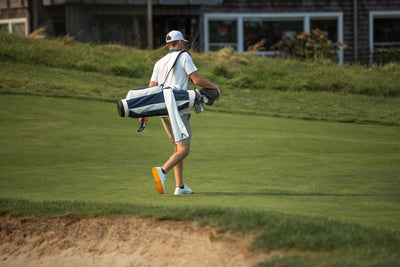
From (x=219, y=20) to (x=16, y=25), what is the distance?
30.3ft

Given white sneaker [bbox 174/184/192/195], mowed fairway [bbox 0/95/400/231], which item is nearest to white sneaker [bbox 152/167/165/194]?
mowed fairway [bbox 0/95/400/231]

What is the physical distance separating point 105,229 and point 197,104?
2149 millimetres

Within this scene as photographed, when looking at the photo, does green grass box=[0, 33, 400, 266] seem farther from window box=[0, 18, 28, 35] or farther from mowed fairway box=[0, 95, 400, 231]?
window box=[0, 18, 28, 35]

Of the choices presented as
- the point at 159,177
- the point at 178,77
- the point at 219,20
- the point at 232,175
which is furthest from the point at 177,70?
the point at 219,20

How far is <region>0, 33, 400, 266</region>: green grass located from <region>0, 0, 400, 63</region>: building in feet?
10.8

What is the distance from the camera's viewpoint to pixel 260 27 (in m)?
28.1

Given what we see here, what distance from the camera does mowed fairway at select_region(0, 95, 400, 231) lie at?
6273 mm

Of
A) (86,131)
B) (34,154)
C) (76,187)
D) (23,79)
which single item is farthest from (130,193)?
(23,79)

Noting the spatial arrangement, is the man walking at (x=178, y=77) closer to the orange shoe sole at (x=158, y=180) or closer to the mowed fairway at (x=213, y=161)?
the orange shoe sole at (x=158, y=180)

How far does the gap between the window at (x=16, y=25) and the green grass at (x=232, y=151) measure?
4215 mm

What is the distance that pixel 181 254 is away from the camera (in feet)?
15.2

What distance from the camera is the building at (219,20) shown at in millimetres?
25859

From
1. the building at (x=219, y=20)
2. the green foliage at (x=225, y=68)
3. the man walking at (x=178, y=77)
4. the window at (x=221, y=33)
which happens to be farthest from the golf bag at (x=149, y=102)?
the window at (x=221, y=33)

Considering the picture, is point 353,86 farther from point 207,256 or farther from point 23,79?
point 207,256
